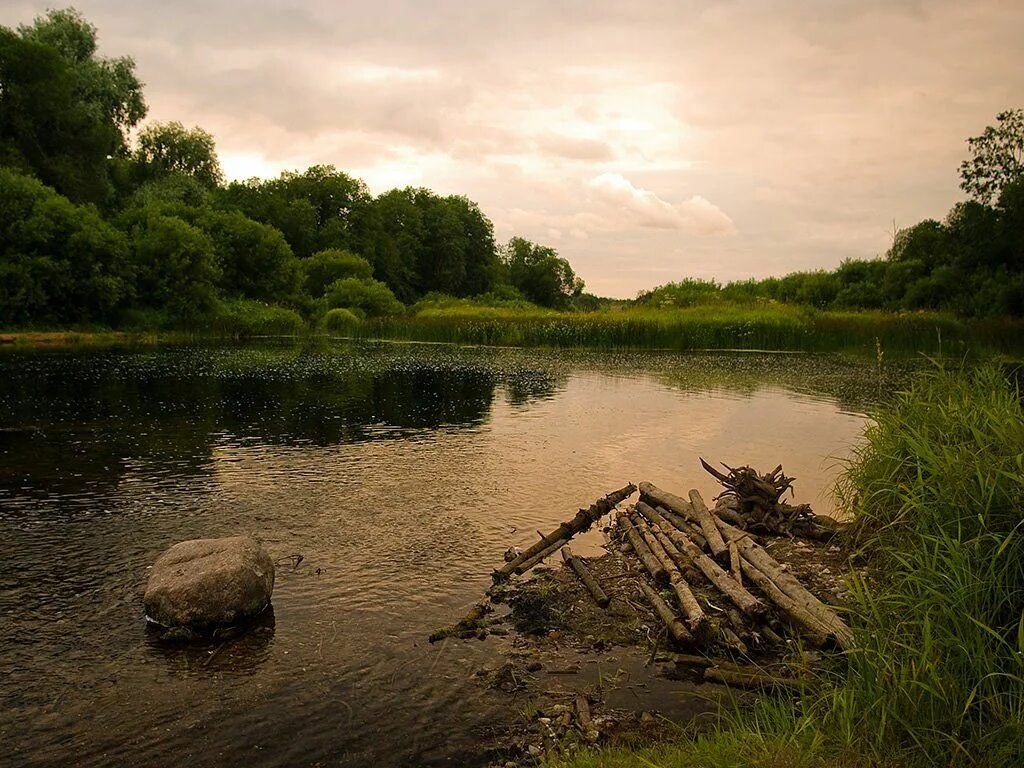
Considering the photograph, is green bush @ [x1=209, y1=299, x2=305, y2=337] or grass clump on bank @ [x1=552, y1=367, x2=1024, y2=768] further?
green bush @ [x1=209, y1=299, x2=305, y2=337]

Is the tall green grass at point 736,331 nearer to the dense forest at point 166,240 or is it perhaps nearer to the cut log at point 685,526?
the dense forest at point 166,240

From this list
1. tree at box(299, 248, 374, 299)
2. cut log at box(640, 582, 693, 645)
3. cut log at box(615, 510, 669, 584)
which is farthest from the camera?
tree at box(299, 248, 374, 299)

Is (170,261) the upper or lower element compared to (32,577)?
upper

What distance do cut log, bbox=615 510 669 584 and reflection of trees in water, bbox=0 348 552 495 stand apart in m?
8.88

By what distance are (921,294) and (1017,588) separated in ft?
211

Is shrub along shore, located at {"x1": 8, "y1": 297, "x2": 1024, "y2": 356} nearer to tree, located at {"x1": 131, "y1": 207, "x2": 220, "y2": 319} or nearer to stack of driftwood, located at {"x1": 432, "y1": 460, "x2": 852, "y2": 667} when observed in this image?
tree, located at {"x1": 131, "y1": 207, "x2": 220, "y2": 319}

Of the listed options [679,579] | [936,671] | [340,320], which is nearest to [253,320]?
[340,320]

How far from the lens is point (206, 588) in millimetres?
7551

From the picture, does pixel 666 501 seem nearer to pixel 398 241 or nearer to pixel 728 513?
pixel 728 513

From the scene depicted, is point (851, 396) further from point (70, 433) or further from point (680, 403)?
point (70, 433)

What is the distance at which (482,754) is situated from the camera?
553cm

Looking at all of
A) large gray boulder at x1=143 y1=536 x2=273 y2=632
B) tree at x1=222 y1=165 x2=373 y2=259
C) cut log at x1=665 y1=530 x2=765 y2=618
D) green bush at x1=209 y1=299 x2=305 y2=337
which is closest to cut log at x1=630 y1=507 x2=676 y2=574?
cut log at x1=665 y1=530 x2=765 y2=618

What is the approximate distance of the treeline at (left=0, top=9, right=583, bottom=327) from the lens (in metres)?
49.0

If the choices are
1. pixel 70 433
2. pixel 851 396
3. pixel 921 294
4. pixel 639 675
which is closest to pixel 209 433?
pixel 70 433
